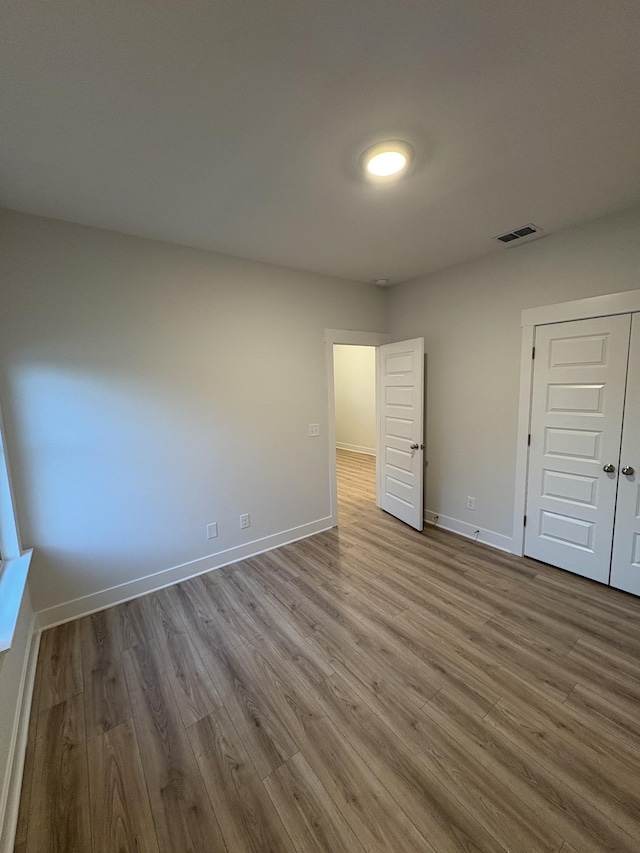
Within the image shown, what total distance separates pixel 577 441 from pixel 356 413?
16.4 feet

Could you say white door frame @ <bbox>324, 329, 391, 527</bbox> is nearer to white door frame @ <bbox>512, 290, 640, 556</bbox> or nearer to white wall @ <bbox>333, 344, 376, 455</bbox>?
white door frame @ <bbox>512, 290, 640, 556</bbox>

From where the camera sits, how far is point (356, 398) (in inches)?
290

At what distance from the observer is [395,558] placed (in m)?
2.96

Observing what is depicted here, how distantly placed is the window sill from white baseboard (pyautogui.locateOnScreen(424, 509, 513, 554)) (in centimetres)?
344

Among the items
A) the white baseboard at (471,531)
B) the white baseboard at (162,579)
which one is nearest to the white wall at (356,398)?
the white baseboard at (471,531)

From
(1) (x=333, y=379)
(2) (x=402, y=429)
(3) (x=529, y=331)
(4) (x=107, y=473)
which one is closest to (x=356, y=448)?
(2) (x=402, y=429)

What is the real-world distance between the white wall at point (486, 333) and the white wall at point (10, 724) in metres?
3.43

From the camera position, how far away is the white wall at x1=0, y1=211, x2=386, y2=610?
2.09 metres

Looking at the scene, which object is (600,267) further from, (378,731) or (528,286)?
(378,731)

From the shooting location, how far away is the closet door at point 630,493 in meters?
2.25

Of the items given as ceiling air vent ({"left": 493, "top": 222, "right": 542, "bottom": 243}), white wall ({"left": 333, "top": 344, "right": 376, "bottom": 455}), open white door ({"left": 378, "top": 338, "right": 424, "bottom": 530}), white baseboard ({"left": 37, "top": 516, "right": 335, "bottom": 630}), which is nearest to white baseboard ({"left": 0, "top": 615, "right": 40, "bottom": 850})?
white baseboard ({"left": 37, "top": 516, "right": 335, "bottom": 630})

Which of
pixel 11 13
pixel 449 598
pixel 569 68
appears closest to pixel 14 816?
pixel 449 598

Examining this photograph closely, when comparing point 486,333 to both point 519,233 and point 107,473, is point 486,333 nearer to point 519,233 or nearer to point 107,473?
point 519,233

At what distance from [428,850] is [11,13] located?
2936 mm
